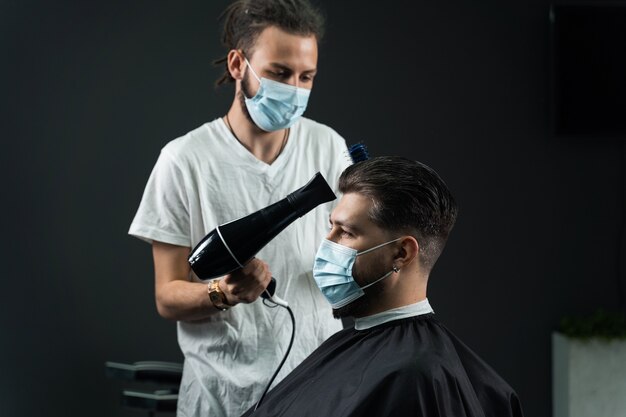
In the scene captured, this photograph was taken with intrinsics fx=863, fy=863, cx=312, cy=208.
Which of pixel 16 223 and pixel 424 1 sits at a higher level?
pixel 424 1

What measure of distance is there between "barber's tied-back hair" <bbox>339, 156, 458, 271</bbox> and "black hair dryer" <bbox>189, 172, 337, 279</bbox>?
0.11m

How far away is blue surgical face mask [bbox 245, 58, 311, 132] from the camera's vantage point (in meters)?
2.11

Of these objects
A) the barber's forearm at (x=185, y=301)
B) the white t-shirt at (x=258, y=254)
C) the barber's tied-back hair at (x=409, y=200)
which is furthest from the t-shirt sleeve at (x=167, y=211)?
the barber's tied-back hair at (x=409, y=200)

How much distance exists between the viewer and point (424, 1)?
3.89 m

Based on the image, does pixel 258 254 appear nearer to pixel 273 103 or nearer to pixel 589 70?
pixel 273 103

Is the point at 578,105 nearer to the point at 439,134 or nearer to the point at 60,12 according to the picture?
the point at 439,134

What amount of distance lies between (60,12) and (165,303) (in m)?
1.89

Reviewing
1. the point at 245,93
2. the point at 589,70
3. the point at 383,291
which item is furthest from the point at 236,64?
the point at 589,70

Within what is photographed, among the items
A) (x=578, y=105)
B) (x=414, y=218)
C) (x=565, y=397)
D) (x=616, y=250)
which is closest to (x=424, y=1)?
(x=578, y=105)

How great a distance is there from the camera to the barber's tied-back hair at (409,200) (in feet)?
5.86

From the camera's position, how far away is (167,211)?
2.06m

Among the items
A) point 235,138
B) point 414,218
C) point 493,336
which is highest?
point 235,138

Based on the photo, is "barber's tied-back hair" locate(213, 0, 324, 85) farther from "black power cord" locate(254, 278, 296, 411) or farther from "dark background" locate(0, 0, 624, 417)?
"dark background" locate(0, 0, 624, 417)

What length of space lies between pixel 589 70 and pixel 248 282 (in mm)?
2676
